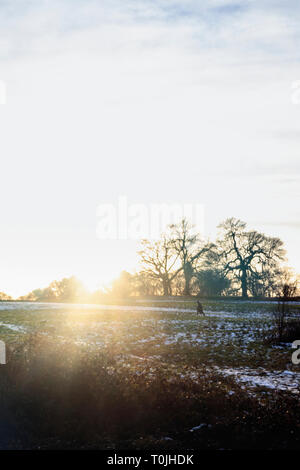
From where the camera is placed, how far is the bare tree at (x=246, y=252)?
6744cm

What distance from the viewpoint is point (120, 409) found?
30.7 ft

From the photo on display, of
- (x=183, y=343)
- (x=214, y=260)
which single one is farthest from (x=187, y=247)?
(x=183, y=343)

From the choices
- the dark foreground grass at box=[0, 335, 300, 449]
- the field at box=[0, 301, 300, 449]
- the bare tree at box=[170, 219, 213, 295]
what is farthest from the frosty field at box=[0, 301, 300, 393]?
the bare tree at box=[170, 219, 213, 295]

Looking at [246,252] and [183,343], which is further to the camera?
[246,252]

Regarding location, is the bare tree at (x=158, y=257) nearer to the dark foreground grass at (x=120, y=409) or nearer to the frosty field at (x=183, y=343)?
the frosty field at (x=183, y=343)

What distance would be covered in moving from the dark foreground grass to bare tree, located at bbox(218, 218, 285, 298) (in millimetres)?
57417

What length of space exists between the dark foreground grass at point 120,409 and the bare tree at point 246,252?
188 ft

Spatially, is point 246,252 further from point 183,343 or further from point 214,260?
point 183,343

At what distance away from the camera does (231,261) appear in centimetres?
6912

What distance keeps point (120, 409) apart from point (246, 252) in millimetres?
61402

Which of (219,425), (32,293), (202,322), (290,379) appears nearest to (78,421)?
(219,425)

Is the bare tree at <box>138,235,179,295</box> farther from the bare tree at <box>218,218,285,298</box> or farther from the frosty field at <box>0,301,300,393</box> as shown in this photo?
the frosty field at <box>0,301,300,393</box>

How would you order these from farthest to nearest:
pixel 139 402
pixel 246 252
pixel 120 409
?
1. pixel 246 252
2. pixel 139 402
3. pixel 120 409
